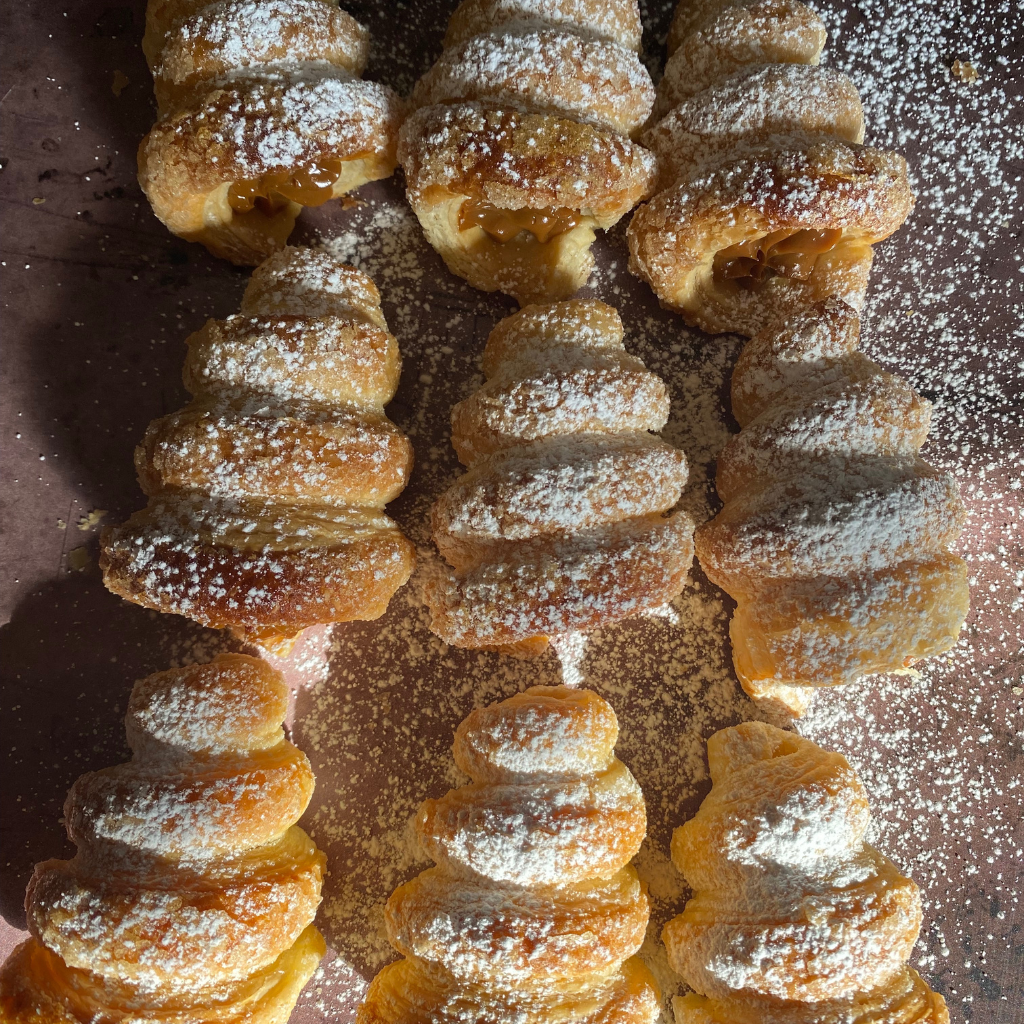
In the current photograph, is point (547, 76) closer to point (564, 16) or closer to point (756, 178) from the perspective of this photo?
point (564, 16)

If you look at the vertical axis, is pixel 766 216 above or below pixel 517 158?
below

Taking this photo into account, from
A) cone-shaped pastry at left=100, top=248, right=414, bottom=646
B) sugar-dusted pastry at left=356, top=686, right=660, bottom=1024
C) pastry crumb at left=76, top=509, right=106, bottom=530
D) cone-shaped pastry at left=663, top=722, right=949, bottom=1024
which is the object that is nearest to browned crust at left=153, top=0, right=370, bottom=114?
cone-shaped pastry at left=100, top=248, right=414, bottom=646

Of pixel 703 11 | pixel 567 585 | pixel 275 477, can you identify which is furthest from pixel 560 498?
pixel 703 11

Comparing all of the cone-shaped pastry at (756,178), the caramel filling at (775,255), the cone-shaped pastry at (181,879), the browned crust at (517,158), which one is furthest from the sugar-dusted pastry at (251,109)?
the cone-shaped pastry at (181,879)

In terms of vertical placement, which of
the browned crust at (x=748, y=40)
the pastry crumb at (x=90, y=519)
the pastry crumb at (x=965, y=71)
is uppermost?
the browned crust at (x=748, y=40)

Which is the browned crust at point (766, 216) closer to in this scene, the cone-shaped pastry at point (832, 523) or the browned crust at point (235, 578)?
the cone-shaped pastry at point (832, 523)

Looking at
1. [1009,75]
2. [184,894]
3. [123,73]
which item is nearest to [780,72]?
[1009,75]
